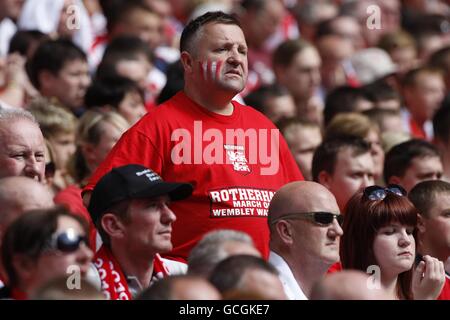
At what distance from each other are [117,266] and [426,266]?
1698 mm

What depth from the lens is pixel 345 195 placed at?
318 inches

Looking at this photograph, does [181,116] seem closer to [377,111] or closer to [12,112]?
[12,112]

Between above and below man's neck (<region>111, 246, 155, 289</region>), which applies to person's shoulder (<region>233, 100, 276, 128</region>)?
above

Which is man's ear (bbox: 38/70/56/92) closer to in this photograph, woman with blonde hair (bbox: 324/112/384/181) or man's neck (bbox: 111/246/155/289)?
woman with blonde hair (bbox: 324/112/384/181)

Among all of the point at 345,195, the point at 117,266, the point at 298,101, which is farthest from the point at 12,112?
the point at 298,101

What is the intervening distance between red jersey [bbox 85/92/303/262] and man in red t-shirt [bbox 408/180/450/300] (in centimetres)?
102

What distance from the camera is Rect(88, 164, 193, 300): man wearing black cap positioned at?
19.4 ft

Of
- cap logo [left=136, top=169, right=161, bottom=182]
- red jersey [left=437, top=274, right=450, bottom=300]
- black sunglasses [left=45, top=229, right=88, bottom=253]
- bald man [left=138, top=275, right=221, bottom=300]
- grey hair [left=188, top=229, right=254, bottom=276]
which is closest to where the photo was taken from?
bald man [left=138, top=275, right=221, bottom=300]

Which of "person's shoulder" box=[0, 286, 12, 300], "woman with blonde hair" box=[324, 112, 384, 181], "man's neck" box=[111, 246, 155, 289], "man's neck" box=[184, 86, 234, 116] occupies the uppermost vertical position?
"man's neck" box=[184, 86, 234, 116]

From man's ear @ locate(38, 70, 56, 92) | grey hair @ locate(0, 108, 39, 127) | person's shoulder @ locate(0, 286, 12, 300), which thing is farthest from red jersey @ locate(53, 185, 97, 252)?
man's ear @ locate(38, 70, 56, 92)

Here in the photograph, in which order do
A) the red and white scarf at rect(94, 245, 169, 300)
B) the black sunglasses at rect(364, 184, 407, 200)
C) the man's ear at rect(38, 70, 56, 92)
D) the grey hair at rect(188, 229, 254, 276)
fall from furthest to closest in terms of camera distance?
the man's ear at rect(38, 70, 56, 92) < the black sunglasses at rect(364, 184, 407, 200) < the red and white scarf at rect(94, 245, 169, 300) < the grey hair at rect(188, 229, 254, 276)

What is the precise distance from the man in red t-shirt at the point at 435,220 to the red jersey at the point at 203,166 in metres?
1.02

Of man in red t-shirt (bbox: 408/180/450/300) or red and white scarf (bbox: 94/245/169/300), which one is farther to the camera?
man in red t-shirt (bbox: 408/180/450/300)

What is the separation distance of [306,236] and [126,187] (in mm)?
947
